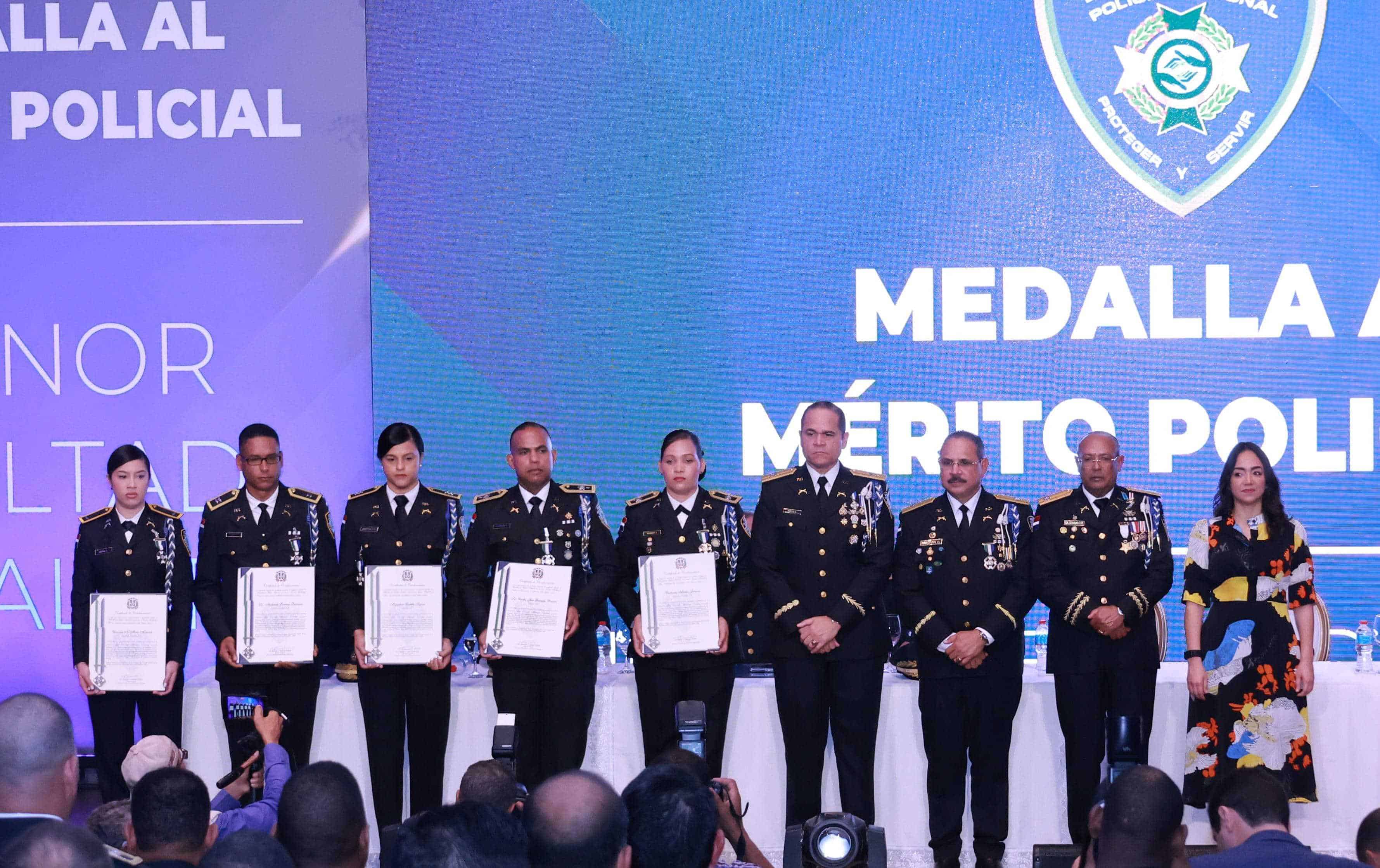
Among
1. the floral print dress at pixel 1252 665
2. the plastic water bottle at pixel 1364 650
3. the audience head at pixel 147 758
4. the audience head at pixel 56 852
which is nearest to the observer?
the audience head at pixel 56 852

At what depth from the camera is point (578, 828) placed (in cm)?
241

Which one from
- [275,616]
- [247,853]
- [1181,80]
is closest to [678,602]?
[275,616]

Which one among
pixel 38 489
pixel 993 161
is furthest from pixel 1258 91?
pixel 38 489

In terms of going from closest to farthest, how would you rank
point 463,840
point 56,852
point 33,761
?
point 56,852, point 463,840, point 33,761

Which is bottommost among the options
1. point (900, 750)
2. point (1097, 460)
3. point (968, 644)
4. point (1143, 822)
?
point (900, 750)

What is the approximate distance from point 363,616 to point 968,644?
7.34 ft

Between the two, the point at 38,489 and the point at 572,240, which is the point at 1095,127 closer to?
the point at 572,240

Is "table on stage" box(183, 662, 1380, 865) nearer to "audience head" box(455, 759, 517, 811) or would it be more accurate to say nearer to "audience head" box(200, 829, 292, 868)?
"audience head" box(455, 759, 517, 811)

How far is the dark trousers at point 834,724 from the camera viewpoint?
525 cm

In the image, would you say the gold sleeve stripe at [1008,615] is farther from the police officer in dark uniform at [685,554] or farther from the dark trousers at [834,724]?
the police officer in dark uniform at [685,554]

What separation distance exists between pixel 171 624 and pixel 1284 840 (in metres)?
4.03

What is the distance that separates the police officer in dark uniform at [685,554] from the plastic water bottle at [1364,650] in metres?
2.43

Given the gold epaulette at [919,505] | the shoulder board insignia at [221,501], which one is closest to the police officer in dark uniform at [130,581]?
the shoulder board insignia at [221,501]

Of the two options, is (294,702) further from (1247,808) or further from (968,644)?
(1247,808)
